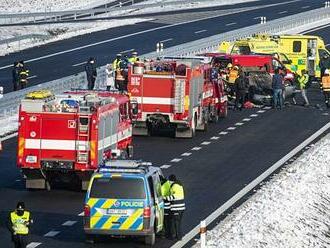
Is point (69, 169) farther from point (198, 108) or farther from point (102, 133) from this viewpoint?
point (198, 108)

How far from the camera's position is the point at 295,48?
57969mm

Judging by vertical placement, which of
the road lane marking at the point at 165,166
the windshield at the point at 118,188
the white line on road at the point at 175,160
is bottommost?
the road lane marking at the point at 165,166

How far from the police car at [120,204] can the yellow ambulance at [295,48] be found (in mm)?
32771

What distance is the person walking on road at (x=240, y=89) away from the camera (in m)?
47.5

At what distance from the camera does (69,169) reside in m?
29.8

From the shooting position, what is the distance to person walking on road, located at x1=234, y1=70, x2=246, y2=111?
1869 inches

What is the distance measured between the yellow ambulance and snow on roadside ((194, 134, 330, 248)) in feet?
68.9

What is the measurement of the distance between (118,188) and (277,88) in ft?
79.7

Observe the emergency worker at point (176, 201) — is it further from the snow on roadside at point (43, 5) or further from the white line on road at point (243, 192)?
the snow on roadside at point (43, 5)

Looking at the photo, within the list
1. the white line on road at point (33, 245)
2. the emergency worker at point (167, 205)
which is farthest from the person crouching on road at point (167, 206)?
the white line on road at point (33, 245)

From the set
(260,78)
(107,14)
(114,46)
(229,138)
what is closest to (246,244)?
(229,138)

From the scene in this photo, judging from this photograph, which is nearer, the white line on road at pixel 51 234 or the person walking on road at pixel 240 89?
the white line on road at pixel 51 234

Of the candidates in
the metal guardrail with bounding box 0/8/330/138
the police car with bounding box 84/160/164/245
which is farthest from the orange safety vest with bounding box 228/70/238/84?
the police car with bounding box 84/160/164/245

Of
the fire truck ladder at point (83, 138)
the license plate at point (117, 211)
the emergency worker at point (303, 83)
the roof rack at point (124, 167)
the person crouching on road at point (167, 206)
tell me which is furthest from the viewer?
the emergency worker at point (303, 83)
